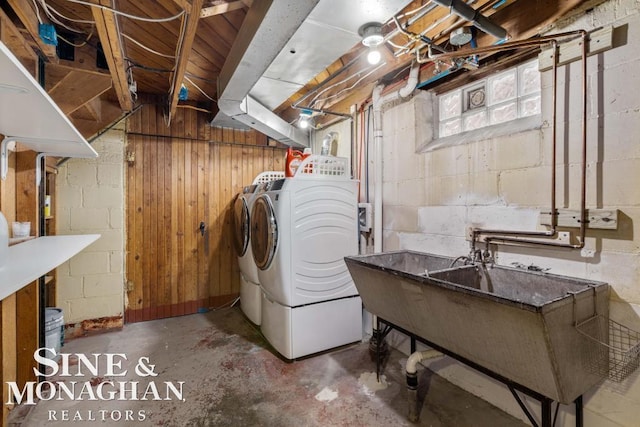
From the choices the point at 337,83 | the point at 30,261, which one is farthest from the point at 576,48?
the point at 30,261

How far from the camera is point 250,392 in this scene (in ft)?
7.20

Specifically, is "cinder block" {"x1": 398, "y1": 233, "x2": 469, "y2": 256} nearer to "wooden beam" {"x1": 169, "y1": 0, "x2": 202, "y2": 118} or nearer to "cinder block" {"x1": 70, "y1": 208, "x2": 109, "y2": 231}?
"wooden beam" {"x1": 169, "y1": 0, "x2": 202, "y2": 118}

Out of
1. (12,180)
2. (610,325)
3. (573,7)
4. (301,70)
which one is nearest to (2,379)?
(12,180)

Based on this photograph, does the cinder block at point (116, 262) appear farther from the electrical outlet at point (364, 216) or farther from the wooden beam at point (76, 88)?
the electrical outlet at point (364, 216)

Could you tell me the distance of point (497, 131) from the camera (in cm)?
208

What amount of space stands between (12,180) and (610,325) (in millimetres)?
3588

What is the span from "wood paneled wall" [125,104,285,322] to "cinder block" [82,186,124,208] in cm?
14

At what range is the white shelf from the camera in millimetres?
988

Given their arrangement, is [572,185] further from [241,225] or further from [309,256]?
[241,225]

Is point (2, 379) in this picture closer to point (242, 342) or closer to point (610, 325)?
point (242, 342)

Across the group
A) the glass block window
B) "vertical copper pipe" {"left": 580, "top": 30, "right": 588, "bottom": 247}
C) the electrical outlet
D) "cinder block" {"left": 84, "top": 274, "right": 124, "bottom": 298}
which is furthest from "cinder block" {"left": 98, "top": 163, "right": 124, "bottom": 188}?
"vertical copper pipe" {"left": 580, "top": 30, "right": 588, "bottom": 247}

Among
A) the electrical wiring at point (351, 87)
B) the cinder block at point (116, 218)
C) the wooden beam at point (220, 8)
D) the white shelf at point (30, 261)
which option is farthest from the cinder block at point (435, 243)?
the cinder block at point (116, 218)

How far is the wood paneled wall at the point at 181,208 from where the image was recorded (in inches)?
138

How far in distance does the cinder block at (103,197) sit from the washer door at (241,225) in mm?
1244
